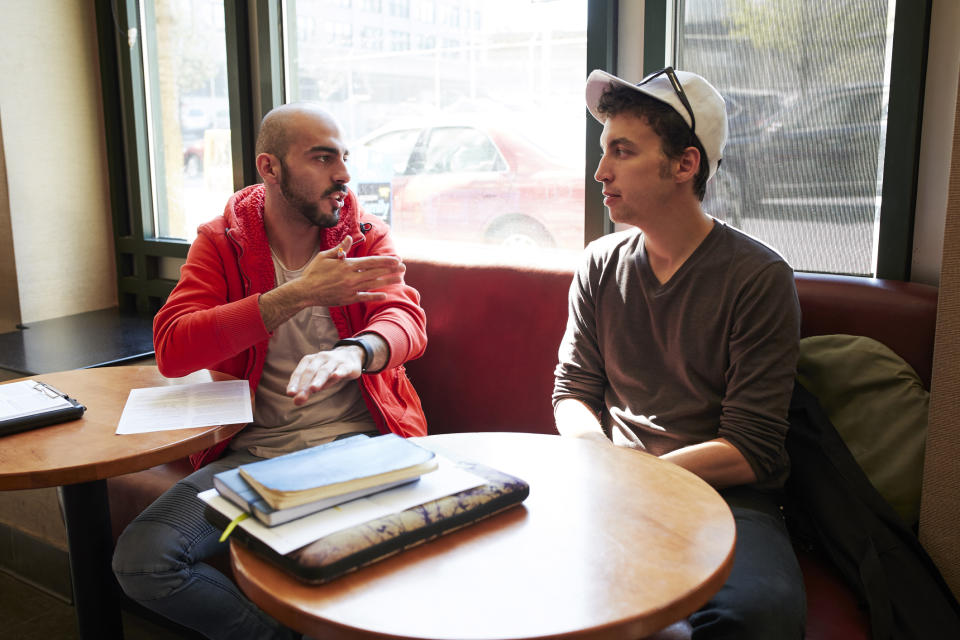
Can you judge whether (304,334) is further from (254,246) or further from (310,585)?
(310,585)

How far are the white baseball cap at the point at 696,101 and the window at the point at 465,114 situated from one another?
69 cm

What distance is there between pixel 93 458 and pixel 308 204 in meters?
0.88

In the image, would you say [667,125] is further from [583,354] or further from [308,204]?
[308,204]

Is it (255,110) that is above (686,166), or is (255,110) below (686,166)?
above

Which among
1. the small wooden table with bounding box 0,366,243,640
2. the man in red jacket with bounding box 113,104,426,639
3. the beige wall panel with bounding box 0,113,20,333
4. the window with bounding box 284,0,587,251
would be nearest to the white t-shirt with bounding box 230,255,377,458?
the man in red jacket with bounding box 113,104,426,639

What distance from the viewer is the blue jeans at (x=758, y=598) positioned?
1181mm

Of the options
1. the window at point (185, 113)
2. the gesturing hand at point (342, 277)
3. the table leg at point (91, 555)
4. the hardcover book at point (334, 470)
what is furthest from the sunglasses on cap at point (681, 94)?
the window at point (185, 113)

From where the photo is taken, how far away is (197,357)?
178cm

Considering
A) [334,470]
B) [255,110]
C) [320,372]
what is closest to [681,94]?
[320,372]

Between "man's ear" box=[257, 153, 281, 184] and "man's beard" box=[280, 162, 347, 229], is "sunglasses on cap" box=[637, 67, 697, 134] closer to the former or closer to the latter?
"man's beard" box=[280, 162, 347, 229]

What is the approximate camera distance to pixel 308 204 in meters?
2.01

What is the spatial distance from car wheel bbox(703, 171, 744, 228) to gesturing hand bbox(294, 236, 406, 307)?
0.90m

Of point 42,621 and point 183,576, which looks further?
point 42,621

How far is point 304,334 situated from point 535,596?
4.10ft
